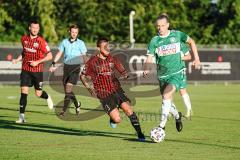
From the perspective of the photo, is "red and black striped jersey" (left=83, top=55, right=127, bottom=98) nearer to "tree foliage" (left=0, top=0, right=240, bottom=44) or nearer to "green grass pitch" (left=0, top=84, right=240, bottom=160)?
"green grass pitch" (left=0, top=84, right=240, bottom=160)

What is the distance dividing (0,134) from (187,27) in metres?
47.9

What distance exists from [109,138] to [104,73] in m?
1.26

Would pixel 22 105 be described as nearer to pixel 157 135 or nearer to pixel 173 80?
pixel 173 80

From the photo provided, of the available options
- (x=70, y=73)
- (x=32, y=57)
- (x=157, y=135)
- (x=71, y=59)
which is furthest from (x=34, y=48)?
(x=157, y=135)

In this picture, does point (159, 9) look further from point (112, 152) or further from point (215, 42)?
point (112, 152)

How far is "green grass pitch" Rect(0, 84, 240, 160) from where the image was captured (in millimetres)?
11391

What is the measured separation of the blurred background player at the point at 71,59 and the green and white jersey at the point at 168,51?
5.80 meters

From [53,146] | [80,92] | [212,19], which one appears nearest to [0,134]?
[53,146]

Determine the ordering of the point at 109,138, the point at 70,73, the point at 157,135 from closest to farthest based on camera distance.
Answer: the point at 157,135, the point at 109,138, the point at 70,73

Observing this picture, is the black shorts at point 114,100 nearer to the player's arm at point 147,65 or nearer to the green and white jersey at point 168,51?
the player's arm at point 147,65

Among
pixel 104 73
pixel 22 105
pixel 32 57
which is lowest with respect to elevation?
pixel 22 105

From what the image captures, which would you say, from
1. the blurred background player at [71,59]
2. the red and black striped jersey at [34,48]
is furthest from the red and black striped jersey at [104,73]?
the blurred background player at [71,59]

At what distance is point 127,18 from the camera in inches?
2339

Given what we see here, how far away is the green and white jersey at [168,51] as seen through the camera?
44.9 feet
